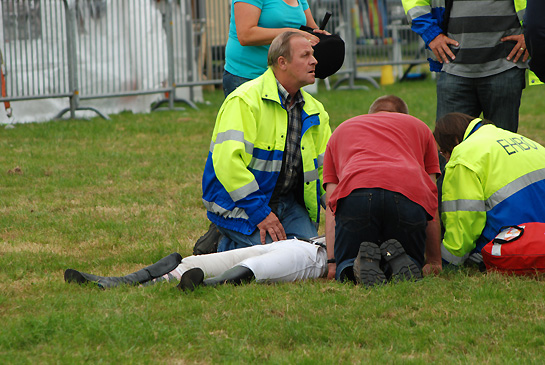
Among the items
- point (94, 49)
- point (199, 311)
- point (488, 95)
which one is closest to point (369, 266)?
point (199, 311)

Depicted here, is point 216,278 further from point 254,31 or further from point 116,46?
point 116,46

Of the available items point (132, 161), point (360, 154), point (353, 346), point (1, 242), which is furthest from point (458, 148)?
point (132, 161)

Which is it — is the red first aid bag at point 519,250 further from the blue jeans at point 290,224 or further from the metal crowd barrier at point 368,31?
the metal crowd barrier at point 368,31

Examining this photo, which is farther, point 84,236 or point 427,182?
point 84,236

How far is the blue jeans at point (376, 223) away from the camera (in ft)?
13.8

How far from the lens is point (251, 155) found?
4.65 metres

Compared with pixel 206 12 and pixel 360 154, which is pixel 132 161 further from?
pixel 206 12

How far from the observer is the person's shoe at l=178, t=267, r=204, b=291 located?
13.1ft

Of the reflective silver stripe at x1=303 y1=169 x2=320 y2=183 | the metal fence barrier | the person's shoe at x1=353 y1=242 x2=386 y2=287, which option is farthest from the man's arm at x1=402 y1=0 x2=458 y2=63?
the metal fence barrier

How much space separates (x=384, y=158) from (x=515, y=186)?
2.47ft

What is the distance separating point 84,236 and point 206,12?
930cm

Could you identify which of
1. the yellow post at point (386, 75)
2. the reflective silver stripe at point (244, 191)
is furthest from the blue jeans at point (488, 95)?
the yellow post at point (386, 75)

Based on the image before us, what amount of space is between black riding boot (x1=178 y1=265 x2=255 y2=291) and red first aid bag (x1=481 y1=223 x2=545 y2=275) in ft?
4.29

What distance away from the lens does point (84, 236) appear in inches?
215
